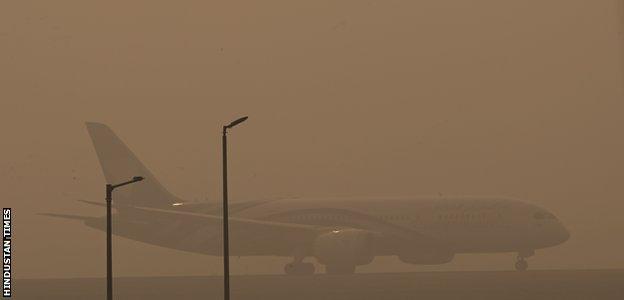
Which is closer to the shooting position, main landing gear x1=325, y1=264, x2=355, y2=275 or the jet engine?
the jet engine

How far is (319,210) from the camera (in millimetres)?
81750

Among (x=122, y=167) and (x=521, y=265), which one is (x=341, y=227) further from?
(x=122, y=167)

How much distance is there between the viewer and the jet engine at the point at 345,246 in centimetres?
7925

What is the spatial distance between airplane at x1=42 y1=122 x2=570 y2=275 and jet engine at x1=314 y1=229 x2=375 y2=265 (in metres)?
0.07

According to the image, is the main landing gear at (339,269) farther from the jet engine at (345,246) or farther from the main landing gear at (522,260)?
the main landing gear at (522,260)

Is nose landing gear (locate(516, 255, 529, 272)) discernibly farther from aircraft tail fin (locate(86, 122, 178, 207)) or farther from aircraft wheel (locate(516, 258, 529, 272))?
aircraft tail fin (locate(86, 122, 178, 207))

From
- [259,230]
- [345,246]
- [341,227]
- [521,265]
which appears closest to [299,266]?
[259,230]

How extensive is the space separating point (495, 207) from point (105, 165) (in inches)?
1130

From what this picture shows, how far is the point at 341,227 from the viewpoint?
80.7 m

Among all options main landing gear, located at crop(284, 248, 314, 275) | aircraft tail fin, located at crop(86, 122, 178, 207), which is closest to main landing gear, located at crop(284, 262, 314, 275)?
main landing gear, located at crop(284, 248, 314, 275)

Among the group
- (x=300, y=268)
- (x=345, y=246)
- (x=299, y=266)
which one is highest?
(x=345, y=246)

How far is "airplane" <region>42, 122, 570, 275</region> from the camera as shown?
7700 cm

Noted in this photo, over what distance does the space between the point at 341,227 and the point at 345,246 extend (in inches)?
71.1

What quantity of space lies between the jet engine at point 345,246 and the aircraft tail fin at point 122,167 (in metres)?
12.7
